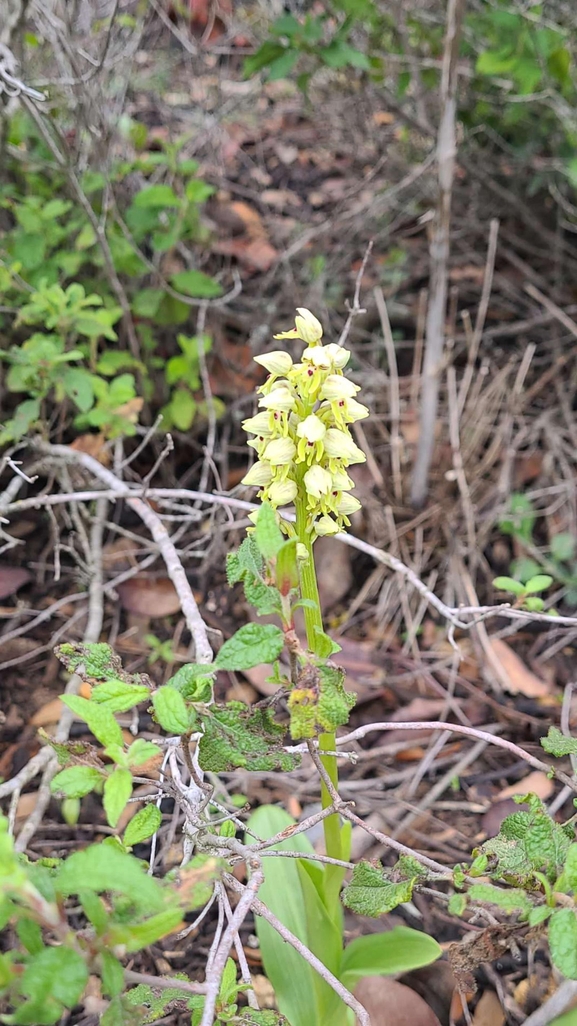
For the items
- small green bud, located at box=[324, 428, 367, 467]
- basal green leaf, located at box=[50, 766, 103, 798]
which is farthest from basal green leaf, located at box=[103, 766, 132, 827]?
small green bud, located at box=[324, 428, 367, 467]

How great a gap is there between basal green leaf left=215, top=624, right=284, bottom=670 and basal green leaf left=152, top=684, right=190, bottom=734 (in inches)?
2.9

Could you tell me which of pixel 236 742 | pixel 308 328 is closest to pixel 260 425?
pixel 308 328

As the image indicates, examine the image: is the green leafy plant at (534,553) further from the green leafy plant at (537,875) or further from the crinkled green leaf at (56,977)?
the crinkled green leaf at (56,977)

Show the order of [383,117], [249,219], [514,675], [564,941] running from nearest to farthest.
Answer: [564,941] < [514,675] < [249,219] < [383,117]

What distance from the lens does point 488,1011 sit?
1.61 meters

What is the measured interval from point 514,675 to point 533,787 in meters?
0.41

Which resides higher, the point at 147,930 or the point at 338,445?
the point at 338,445

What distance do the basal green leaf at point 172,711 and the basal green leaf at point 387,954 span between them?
0.79 meters

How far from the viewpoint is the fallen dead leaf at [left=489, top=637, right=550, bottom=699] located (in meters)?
2.38

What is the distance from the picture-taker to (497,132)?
328 centimetres

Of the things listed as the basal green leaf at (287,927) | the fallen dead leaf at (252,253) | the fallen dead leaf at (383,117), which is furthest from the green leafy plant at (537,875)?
the fallen dead leaf at (383,117)

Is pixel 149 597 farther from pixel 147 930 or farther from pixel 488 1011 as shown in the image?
pixel 147 930

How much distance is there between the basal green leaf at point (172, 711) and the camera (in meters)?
1.00

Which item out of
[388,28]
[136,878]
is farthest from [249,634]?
[388,28]
